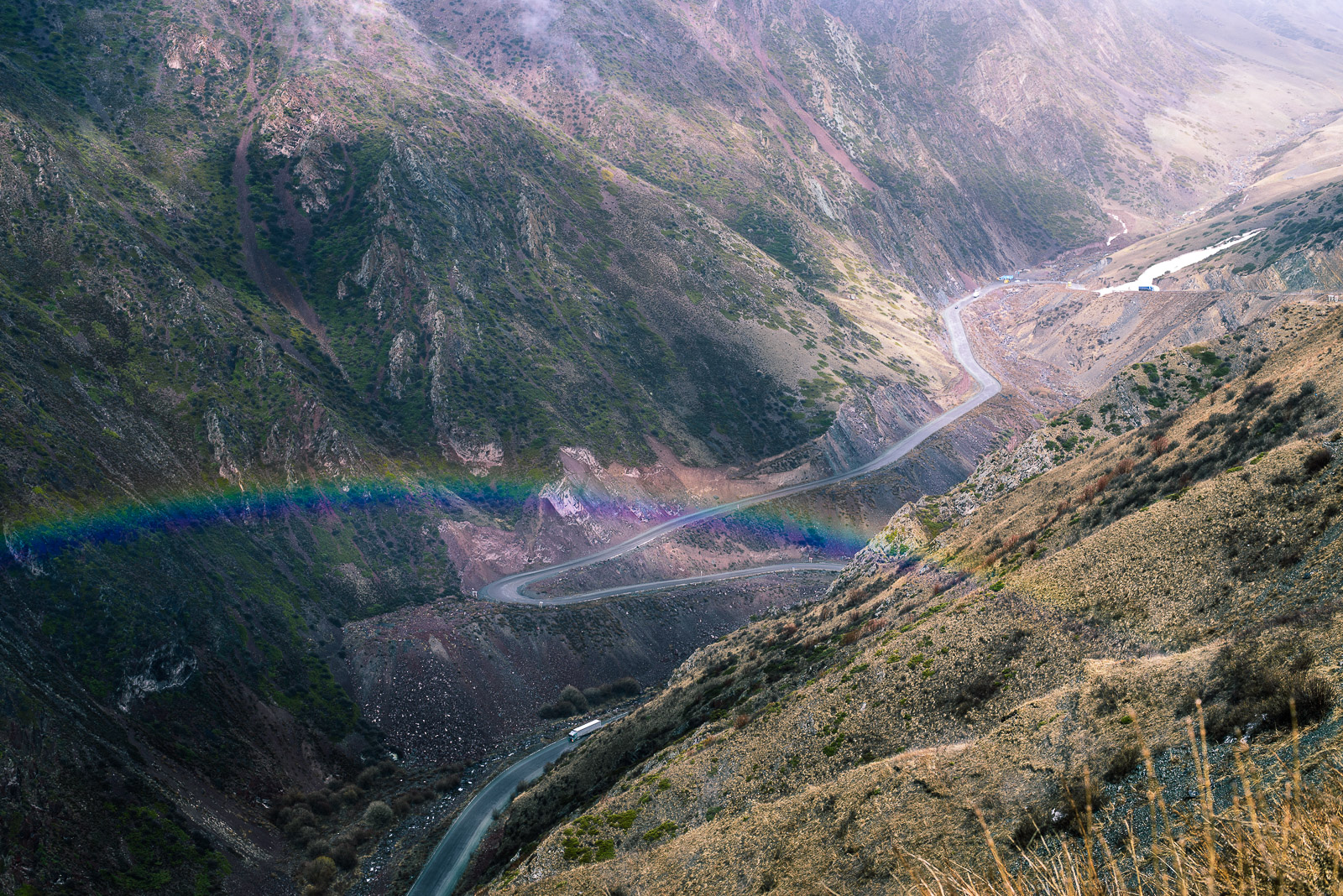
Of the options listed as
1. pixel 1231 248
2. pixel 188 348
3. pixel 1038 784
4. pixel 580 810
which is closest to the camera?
pixel 1038 784

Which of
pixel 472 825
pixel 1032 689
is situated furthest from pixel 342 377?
pixel 1032 689

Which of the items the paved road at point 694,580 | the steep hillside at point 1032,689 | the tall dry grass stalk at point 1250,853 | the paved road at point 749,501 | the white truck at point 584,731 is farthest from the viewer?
the paved road at point 749,501

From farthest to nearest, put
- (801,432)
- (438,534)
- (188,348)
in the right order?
1. (801,432)
2. (438,534)
3. (188,348)

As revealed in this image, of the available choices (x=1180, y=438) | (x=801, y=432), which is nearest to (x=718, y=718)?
(x=1180, y=438)

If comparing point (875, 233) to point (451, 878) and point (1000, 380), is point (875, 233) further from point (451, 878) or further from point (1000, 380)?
point (451, 878)

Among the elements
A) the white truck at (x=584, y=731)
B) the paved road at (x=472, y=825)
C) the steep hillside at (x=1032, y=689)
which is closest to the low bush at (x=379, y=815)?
the paved road at (x=472, y=825)

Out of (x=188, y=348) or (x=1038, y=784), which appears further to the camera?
(x=188, y=348)

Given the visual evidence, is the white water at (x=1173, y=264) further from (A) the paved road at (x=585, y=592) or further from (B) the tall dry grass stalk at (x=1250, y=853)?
(B) the tall dry grass stalk at (x=1250, y=853)

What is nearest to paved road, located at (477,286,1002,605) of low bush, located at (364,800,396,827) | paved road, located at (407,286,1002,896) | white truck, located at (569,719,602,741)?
paved road, located at (407,286,1002,896)
